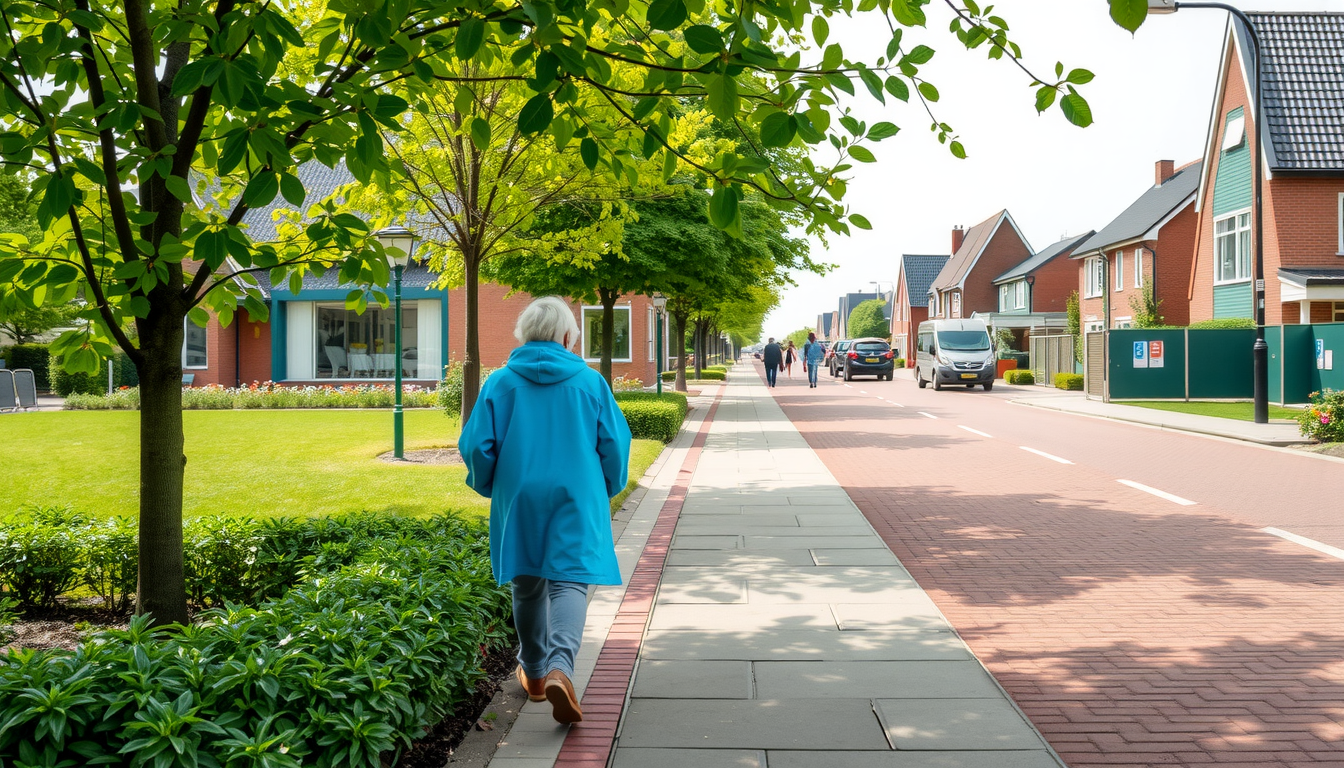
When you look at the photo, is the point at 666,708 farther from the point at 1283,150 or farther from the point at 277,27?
the point at 1283,150

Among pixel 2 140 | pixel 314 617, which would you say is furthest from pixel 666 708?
pixel 2 140

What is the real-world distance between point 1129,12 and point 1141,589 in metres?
4.57

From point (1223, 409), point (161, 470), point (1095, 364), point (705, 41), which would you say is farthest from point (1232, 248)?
point (161, 470)

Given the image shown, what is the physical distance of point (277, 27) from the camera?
3.07 meters

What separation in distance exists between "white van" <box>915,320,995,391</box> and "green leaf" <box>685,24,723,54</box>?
33.5 metres

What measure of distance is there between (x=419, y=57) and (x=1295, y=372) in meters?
23.7

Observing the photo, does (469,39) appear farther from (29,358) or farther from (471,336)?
(29,358)

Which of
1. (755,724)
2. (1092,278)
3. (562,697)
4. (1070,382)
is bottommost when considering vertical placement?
(755,724)

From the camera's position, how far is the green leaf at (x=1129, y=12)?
246 cm

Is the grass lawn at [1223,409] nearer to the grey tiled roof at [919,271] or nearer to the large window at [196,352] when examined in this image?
the large window at [196,352]

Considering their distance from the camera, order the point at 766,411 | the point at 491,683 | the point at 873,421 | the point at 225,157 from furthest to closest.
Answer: the point at 766,411
the point at 873,421
the point at 491,683
the point at 225,157

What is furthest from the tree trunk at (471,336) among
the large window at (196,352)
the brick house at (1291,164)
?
the large window at (196,352)

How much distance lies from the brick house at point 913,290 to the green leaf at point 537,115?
75.3 metres

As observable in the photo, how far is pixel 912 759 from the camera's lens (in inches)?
Answer: 136
